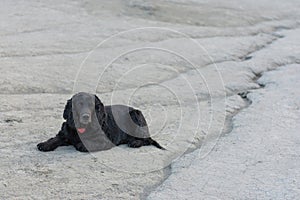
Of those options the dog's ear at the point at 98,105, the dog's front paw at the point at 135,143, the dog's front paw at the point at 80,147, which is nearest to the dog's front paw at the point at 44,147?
the dog's front paw at the point at 80,147

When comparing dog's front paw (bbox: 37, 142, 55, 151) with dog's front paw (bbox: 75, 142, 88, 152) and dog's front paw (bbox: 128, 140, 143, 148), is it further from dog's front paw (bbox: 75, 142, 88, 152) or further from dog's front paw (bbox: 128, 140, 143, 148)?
dog's front paw (bbox: 128, 140, 143, 148)

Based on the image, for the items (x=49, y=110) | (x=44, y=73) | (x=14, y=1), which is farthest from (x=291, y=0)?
(x=49, y=110)

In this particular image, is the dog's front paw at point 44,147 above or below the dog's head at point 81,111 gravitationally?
below

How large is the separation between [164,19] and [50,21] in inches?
150

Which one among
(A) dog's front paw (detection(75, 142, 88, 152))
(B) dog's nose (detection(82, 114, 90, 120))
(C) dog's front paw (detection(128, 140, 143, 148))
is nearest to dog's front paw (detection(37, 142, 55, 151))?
(A) dog's front paw (detection(75, 142, 88, 152))

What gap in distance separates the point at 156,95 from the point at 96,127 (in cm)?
302

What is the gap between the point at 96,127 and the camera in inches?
276

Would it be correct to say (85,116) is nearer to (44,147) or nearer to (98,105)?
(98,105)

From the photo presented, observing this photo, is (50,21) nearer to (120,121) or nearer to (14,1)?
(14,1)

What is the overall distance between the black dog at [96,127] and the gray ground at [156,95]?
0.38 ft

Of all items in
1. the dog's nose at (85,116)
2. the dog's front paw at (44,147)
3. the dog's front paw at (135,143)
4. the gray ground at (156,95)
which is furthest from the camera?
the dog's front paw at (135,143)

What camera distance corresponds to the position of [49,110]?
336 inches

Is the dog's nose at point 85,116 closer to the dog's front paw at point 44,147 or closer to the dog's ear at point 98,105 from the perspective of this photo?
the dog's ear at point 98,105

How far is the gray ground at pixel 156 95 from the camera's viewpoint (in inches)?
247
